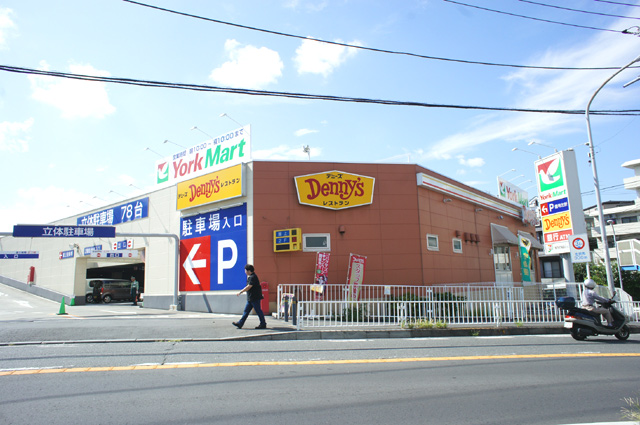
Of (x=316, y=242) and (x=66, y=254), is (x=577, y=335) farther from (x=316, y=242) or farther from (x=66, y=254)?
(x=66, y=254)

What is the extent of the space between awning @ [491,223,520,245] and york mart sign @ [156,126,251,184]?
15486 millimetres

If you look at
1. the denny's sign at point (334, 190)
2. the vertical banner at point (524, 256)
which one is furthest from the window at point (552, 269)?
the denny's sign at point (334, 190)

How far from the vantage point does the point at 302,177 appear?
57.4ft

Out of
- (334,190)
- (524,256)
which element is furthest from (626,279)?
(334,190)

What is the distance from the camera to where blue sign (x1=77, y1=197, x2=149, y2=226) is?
890 inches

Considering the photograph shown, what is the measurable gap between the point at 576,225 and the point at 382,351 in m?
11.8

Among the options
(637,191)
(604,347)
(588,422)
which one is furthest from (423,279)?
(637,191)

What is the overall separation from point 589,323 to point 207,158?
1570 centimetres

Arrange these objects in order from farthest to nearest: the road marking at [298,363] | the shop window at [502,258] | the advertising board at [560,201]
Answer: the shop window at [502,258], the advertising board at [560,201], the road marking at [298,363]

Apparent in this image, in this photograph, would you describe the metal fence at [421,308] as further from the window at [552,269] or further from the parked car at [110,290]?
the window at [552,269]

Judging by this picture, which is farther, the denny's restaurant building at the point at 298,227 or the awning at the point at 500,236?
the awning at the point at 500,236

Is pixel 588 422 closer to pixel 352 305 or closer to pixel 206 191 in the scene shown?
pixel 352 305

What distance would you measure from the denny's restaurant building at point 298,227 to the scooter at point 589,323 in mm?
7134

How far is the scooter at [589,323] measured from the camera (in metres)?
11.1
